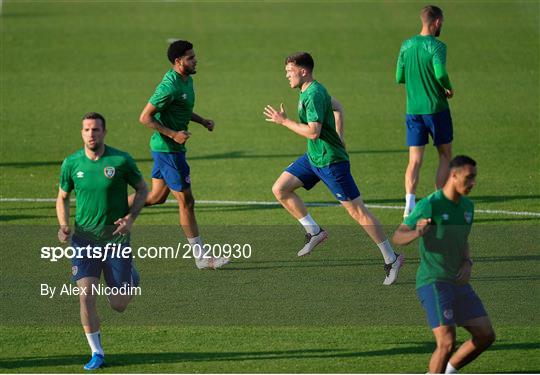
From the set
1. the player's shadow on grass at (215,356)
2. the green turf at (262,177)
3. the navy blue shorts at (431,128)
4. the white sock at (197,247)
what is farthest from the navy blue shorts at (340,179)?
the navy blue shorts at (431,128)

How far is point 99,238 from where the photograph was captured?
1078 cm

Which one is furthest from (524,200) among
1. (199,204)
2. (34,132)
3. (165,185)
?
(34,132)

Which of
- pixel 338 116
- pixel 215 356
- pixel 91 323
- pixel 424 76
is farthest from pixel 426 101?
pixel 91 323

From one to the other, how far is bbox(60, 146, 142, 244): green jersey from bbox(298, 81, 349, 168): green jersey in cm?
306

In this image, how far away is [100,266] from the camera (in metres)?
10.8

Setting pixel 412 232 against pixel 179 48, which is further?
pixel 179 48

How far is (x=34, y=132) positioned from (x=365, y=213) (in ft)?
41.1

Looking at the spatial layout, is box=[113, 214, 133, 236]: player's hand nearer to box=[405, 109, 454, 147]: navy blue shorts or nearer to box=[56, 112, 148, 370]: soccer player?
box=[56, 112, 148, 370]: soccer player

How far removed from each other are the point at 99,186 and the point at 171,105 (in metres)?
3.64

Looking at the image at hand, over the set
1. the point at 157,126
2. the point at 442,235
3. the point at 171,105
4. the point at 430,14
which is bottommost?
the point at 442,235

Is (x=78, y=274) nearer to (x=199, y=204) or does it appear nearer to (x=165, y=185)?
(x=165, y=185)

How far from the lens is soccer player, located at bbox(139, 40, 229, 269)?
14070 mm

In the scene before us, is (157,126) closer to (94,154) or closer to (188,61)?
(188,61)

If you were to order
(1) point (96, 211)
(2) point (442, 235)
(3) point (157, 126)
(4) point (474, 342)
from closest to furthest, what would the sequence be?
1. (2) point (442, 235)
2. (4) point (474, 342)
3. (1) point (96, 211)
4. (3) point (157, 126)
